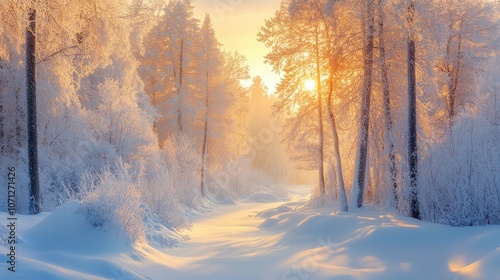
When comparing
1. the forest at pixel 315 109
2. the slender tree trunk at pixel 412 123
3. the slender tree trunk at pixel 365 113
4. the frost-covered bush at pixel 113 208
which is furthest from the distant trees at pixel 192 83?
the frost-covered bush at pixel 113 208

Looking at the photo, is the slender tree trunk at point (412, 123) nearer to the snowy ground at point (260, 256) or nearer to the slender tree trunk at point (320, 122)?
the snowy ground at point (260, 256)

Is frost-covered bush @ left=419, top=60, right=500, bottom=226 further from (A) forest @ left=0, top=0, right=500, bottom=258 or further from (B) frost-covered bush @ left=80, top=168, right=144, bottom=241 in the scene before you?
(B) frost-covered bush @ left=80, top=168, right=144, bottom=241

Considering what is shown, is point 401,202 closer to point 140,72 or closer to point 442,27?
point 442,27

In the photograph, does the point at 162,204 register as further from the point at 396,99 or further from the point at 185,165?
the point at 185,165

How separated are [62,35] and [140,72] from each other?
18.8 m

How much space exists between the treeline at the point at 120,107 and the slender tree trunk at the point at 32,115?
0.88 feet

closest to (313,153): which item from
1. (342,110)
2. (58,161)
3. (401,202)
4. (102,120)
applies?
(342,110)

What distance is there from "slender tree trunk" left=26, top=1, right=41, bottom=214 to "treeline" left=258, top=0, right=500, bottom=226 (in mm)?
9308

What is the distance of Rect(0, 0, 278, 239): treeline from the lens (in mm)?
11320

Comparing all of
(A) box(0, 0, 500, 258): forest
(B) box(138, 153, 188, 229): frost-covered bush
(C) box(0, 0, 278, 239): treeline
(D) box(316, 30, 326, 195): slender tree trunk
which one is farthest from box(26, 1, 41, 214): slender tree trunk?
(D) box(316, 30, 326, 195): slender tree trunk

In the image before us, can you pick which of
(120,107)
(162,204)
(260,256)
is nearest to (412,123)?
(260,256)

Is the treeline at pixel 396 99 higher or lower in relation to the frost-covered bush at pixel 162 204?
higher

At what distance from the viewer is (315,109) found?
19.8m

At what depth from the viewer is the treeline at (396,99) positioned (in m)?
9.91
